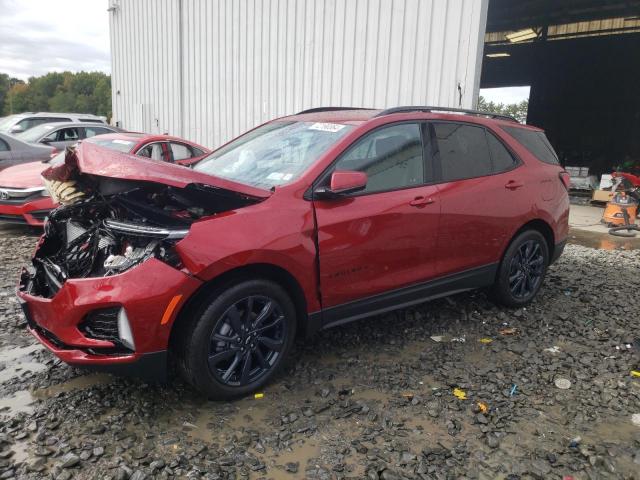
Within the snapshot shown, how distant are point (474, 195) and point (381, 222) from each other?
101 cm

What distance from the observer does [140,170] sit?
264cm

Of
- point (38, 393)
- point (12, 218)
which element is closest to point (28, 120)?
point (12, 218)

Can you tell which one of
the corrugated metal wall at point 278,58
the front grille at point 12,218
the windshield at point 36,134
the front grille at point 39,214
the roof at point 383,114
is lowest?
the front grille at point 12,218

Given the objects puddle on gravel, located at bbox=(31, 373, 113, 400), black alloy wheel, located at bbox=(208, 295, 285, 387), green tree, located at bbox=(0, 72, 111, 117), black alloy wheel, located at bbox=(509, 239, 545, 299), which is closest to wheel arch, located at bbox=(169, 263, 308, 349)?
black alloy wheel, located at bbox=(208, 295, 285, 387)

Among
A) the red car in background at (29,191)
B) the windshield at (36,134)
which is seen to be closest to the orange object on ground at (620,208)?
the red car in background at (29,191)

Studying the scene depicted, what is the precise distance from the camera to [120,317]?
253 cm

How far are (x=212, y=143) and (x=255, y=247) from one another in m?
9.06

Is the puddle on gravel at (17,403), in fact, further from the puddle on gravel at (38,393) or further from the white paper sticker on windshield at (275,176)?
the white paper sticker on windshield at (275,176)

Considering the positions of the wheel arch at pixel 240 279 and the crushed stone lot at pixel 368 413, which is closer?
the crushed stone lot at pixel 368 413

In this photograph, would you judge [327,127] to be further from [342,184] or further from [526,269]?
[526,269]

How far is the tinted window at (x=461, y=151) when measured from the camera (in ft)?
12.4

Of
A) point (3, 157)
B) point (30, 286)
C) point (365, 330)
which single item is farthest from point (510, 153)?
point (3, 157)

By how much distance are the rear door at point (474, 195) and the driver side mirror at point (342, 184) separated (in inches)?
35.6

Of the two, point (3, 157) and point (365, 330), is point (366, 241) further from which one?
point (3, 157)
